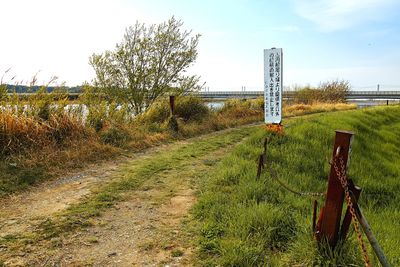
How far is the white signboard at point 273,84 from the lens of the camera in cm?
799

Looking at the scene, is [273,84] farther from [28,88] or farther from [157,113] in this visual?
[28,88]

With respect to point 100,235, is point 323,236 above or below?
above

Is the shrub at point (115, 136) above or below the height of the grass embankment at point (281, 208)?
above

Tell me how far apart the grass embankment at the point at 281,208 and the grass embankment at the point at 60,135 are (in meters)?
2.63

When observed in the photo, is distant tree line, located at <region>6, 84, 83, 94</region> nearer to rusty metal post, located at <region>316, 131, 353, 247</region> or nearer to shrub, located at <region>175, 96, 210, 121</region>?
shrub, located at <region>175, 96, 210, 121</region>

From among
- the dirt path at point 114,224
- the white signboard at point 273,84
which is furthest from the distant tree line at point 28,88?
the white signboard at point 273,84

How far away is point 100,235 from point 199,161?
346cm

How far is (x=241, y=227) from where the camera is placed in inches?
129

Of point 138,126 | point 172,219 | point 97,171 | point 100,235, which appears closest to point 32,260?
point 100,235

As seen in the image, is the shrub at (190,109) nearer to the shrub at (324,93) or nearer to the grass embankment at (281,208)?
the grass embankment at (281,208)

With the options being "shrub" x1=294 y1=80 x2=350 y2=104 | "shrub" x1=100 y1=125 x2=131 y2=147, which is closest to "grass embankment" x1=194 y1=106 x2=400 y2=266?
"shrub" x1=100 y1=125 x2=131 y2=147

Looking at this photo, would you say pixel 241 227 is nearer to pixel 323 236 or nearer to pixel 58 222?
pixel 323 236

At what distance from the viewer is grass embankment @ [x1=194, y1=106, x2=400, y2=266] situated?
2.80m

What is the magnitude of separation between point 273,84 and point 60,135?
5.01 meters
